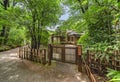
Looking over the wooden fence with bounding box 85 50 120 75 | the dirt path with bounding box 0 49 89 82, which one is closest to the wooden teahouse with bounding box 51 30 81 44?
the dirt path with bounding box 0 49 89 82

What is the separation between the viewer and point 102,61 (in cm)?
762

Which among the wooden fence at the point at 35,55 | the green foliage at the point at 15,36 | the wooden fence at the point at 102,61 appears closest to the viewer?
the wooden fence at the point at 102,61

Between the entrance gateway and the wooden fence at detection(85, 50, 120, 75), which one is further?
the entrance gateway

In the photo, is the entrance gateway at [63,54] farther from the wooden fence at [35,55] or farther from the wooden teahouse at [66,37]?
the wooden teahouse at [66,37]

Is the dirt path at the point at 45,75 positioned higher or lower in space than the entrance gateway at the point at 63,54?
lower

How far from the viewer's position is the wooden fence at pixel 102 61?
6984 mm

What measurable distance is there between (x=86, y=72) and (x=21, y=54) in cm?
890

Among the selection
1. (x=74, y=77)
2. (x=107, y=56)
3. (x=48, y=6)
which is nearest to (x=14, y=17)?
(x=48, y=6)

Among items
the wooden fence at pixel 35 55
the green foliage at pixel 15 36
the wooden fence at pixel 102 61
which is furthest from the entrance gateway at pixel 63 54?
Result: the green foliage at pixel 15 36

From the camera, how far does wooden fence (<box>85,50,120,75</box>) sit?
6.98 metres

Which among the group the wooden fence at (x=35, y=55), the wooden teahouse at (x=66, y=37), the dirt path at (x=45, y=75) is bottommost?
the dirt path at (x=45, y=75)

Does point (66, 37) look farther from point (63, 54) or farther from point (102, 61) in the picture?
point (102, 61)

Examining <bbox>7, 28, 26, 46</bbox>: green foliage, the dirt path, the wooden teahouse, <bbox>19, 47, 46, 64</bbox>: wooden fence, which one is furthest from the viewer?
the wooden teahouse

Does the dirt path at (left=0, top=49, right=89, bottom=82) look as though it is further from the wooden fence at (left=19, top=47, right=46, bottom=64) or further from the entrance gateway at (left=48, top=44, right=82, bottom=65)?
the wooden fence at (left=19, top=47, right=46, bottom=64)
